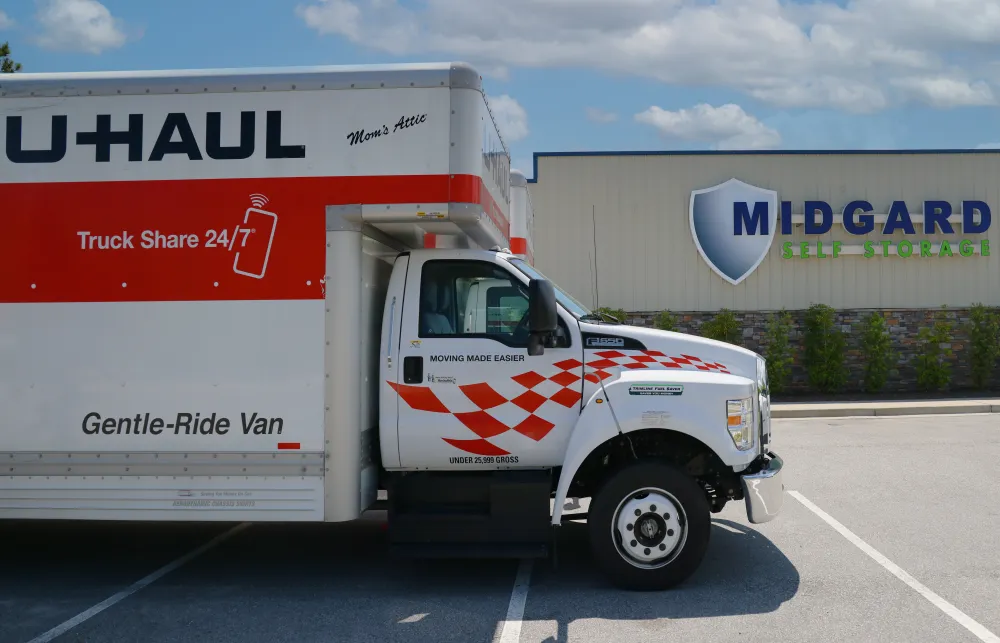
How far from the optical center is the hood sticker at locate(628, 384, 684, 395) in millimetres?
5945

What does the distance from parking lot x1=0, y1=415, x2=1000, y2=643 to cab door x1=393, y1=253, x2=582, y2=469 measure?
0.93 metres

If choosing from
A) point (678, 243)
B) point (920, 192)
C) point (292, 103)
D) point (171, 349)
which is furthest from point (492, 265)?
point (920, 192)

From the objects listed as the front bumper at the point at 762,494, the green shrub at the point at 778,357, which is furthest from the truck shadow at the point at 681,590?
the green shrub at the point at 778,357

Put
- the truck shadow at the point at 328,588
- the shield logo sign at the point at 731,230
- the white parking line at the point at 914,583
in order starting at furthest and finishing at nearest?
the shield logo sign at the point at 731,230 < the truck shadow at the point at 328,588 < the white parking line at the point at 914,583

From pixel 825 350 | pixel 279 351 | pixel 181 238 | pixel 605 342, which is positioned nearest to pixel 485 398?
pixel 605 342

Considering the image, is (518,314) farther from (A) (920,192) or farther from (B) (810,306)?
(A) (920,192)

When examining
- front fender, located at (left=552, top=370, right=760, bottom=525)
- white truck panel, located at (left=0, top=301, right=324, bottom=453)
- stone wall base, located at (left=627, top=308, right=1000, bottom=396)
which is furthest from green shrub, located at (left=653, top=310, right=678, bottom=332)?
white truck panel, located at (left=0, top=301, right=324, bottom=453)

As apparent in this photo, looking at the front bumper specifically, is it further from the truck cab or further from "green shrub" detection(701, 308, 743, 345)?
"green shrub" detection(701, 308, 743, 345)

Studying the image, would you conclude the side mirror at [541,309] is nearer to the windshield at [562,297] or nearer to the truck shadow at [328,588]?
the windshield at [562,297]

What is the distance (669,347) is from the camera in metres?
6.13

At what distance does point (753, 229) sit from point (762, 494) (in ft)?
44.4

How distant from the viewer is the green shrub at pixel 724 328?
720 inches

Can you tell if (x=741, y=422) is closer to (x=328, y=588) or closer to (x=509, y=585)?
(x=509, y=585)

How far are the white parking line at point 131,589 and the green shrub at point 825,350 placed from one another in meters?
13.1
